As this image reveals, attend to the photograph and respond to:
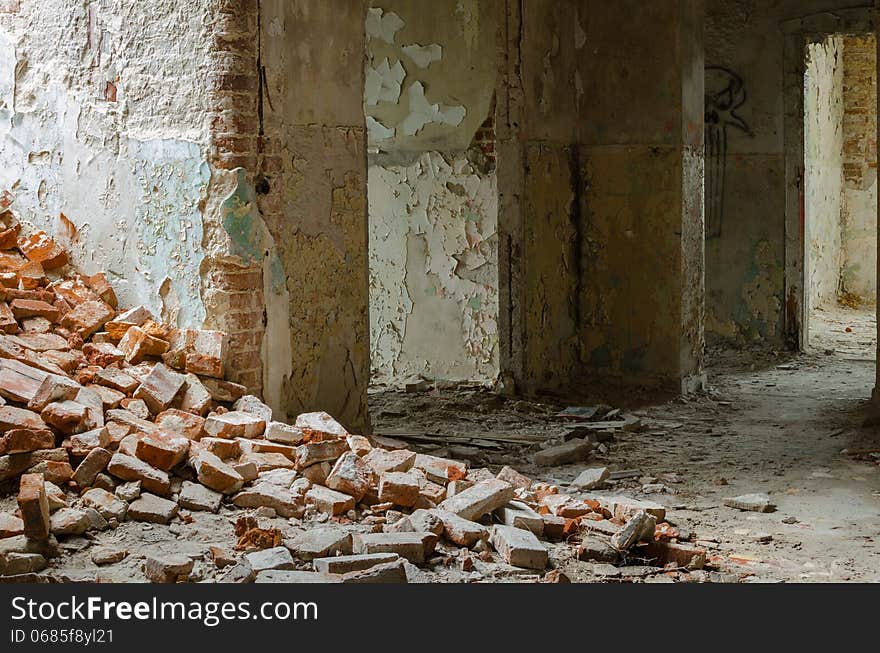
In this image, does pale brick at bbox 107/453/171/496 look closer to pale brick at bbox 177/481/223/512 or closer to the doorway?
pale brick at bbox 177/481/223/512

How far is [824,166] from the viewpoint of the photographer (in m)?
12.9

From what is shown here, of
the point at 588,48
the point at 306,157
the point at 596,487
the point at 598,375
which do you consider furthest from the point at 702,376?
the point at 306,157

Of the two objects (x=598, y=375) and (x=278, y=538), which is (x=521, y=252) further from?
(x=278, y=538)

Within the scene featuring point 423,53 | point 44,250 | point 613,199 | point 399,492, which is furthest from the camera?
point 613,199

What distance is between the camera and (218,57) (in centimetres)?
490

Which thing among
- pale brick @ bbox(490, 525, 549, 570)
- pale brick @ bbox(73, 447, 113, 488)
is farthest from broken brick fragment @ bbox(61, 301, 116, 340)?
pale brick @ bbox(490, 525, 549, 570)

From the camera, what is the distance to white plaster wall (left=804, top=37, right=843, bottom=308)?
1200 cm

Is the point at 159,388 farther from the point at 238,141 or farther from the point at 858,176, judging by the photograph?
the point at 858,176

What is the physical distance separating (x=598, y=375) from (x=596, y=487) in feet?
9.42

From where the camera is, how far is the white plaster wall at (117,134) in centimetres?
500

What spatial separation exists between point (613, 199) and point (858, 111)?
743 centimetres

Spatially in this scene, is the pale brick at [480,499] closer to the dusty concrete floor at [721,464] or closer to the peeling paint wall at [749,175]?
the dusty concrete floor at [721,464]

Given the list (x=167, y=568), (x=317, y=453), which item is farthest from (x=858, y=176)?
(x=167, y=568)

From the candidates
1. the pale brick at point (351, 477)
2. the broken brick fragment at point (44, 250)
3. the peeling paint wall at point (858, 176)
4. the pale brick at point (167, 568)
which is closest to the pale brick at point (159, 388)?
the pale brick at point (351, 477)
